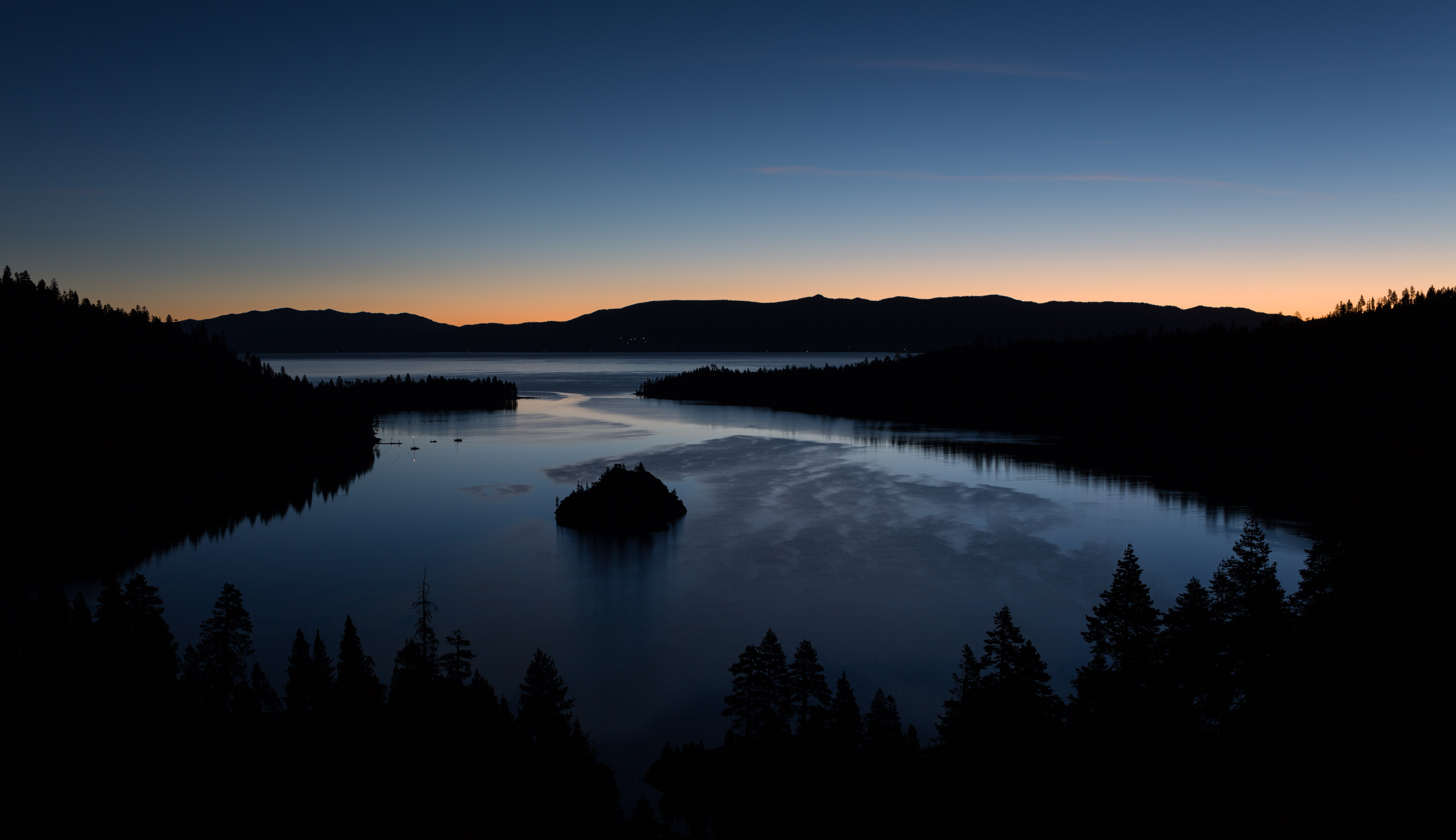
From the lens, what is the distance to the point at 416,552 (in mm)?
50938

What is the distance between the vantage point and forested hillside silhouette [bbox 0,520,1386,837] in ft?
53.0

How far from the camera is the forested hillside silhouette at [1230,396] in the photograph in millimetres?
83938

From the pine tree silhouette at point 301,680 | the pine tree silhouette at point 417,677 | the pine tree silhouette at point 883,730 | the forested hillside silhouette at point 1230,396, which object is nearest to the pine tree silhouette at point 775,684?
the pine tree silhouette at point 883,730

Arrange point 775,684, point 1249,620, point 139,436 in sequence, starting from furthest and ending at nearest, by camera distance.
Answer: point 139,436 < point 775,684 < point 1249,620

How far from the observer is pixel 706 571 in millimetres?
44375

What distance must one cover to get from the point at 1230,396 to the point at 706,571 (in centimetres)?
9919

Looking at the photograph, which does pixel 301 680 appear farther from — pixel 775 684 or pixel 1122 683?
pixel 1122 683

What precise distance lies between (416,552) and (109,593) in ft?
86.2

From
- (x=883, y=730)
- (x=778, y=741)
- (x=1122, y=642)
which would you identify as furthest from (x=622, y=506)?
(x=1122, y=642)

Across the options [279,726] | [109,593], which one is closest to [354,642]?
[279,726]

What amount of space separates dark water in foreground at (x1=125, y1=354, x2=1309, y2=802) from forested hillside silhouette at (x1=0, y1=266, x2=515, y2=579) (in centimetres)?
644

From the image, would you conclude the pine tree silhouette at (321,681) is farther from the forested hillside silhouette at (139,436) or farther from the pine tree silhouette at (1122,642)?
the forested hillside silhouette at (139,436)

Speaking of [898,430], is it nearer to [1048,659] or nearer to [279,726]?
[1048,659]

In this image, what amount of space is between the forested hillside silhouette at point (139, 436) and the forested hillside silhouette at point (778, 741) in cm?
3097
